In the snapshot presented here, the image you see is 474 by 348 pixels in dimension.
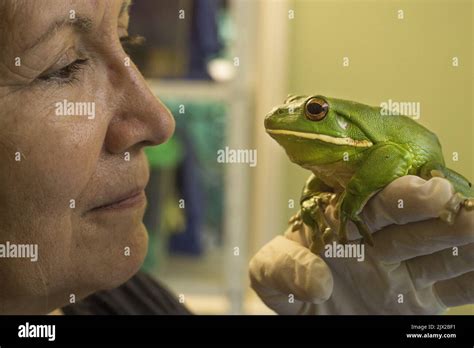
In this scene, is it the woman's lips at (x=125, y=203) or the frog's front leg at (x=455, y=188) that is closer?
the frog's front leg at (x=455, y=188)

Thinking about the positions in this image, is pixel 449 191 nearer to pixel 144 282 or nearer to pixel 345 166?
pixel 345 166

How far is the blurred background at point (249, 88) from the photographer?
A: 0.65 meters

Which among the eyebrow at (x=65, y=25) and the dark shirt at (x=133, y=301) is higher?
the eyebrow at (x=65, y=25)

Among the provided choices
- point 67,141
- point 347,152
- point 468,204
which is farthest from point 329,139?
point 67,141

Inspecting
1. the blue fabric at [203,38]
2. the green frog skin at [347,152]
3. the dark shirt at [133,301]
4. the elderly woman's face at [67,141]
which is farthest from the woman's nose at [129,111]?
the blue fabric at [203,38]

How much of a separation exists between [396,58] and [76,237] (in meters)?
0.35

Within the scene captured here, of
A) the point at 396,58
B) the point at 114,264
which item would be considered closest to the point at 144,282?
the point at 114,264

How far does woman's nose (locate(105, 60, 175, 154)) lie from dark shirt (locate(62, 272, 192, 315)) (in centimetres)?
24

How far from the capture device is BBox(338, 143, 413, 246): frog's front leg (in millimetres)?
535

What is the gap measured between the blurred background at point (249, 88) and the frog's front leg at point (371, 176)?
76mm

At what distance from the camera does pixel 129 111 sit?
2.02 ft

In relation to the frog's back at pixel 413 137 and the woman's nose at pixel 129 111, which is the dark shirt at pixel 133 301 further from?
the frog's back at pixel 413 137

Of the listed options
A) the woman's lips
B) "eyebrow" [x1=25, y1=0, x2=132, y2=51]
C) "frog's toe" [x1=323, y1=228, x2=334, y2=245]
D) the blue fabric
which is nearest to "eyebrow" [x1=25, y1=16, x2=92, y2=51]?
"eyebrow" [x1=25, y1=0, x2=132, y2=51]

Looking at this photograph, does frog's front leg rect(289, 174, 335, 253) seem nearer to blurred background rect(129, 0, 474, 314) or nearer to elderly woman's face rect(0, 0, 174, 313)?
blurred background rect(129, 0, 474, 314)
